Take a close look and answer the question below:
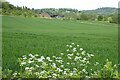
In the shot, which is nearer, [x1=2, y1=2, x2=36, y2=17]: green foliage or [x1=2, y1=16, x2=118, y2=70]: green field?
[x1=2, y1=16, x2=118, y2=70]: green field

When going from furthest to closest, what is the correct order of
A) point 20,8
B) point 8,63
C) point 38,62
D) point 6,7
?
point 20,8, point 6,7, point 8,63, point 38,62

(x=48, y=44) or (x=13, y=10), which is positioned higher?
(x=13, y=10)

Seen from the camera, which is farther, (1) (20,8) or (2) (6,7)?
(1) (20,8)

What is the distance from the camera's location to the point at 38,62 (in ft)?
23.0

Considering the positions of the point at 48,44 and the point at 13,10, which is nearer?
the point at 48,44

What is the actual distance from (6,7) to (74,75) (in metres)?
87.0

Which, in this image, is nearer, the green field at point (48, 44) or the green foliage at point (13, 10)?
the green field at point (48, 44)

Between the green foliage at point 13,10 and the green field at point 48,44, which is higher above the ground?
the green foliage at point 13,10

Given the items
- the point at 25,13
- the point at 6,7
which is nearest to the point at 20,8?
the point at 25,13

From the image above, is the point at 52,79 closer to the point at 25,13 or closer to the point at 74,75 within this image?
the point at 74,75

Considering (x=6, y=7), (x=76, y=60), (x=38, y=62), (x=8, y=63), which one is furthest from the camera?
(x=6, y=7)

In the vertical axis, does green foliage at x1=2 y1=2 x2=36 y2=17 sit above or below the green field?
above

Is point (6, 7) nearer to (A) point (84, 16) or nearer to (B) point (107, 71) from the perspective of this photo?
(A) point (84, 16)

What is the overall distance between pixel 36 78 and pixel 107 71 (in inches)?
52.3
